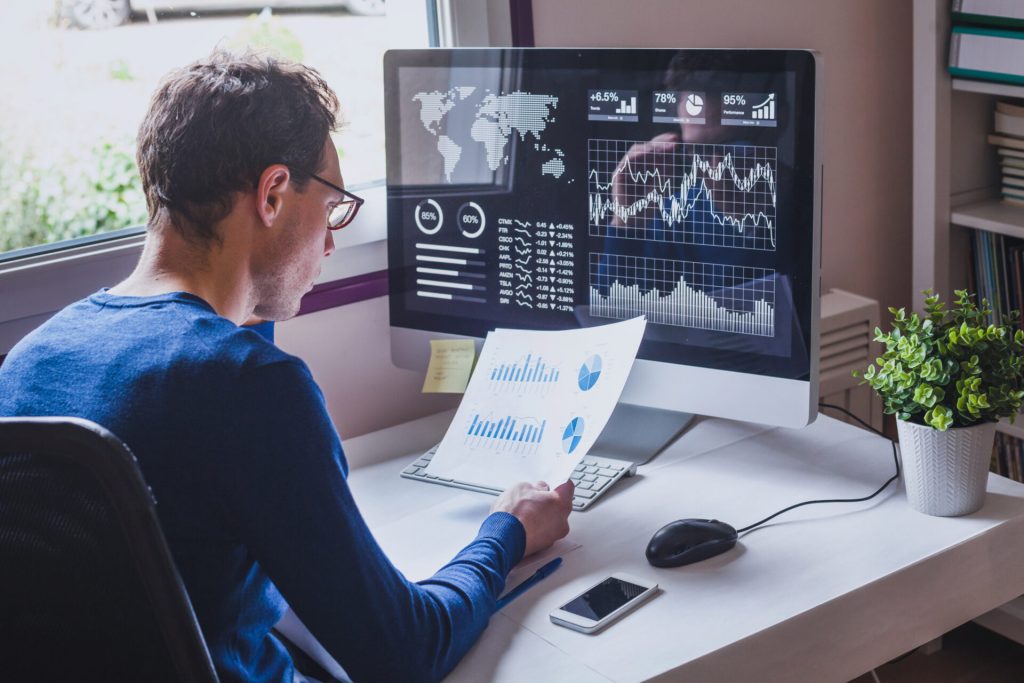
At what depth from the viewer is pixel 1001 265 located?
7.11 ft

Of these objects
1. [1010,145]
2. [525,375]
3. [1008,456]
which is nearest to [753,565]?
[525,375]

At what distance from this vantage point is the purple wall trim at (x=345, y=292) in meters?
1.76

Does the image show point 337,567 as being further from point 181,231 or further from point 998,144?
point 998,144

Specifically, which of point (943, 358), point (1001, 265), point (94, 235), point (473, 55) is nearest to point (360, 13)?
point (473, 55)

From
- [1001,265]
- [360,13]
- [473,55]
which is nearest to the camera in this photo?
[473,55]

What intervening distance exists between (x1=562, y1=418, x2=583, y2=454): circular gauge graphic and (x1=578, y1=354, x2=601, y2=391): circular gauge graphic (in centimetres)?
5

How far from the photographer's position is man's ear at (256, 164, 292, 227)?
3.81ft

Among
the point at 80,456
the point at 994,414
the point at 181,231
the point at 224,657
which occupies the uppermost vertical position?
the point at 181,231

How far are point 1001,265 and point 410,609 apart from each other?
1.56 meters

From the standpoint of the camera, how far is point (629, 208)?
1510 millimetres

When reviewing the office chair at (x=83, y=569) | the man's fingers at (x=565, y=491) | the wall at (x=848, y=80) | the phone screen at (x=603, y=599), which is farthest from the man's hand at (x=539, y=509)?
the wall at (x=848, y=80)

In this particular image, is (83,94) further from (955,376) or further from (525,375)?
(955,376)

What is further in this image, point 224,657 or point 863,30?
point 863,30

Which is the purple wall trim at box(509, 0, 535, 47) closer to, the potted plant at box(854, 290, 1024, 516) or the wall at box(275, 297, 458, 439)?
the wall at box(275, 297, 458, 439)
